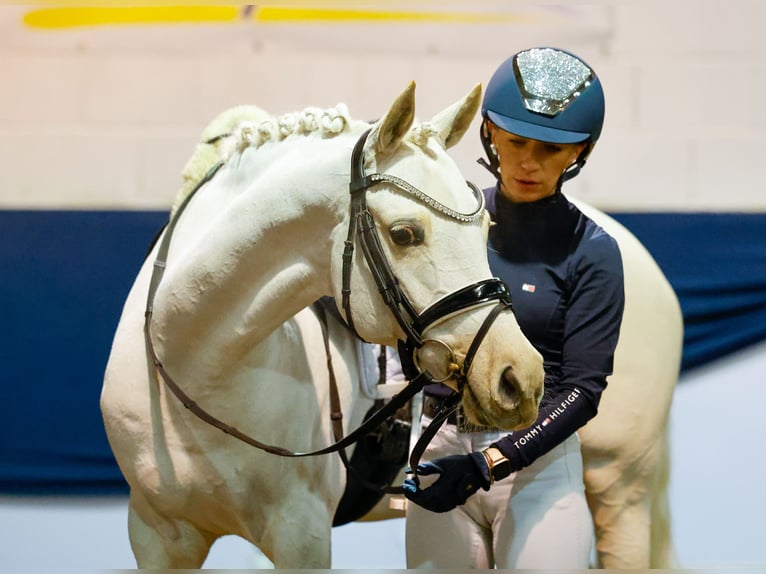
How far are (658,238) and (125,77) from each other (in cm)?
145

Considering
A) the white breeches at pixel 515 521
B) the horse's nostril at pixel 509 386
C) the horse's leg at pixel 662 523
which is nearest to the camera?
the horse's nostril at pixel 509 386

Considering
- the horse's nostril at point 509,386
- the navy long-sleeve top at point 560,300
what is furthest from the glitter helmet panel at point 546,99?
the horse's nostril at point 509,386

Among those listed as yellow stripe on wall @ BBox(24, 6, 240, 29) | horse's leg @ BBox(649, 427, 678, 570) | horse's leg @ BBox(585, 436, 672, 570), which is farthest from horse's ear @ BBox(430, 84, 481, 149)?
yellow stripe on wall @ BBox(24, 6, 240, 29)

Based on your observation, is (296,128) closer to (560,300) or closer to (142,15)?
(560,300)

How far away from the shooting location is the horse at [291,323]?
1149 mm

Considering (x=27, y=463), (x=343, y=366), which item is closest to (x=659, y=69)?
(x=343, y=366)

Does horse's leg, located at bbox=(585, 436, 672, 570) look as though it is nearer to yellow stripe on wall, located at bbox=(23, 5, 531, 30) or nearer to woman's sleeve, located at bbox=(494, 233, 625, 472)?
woman's sleeve, located at bbox=(494, 233, 625, 472)

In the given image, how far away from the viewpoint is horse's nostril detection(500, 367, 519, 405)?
1.12 metres

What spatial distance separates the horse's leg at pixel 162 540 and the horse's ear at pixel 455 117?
28.7 inches

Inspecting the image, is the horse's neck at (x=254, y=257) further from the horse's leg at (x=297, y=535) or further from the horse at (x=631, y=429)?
the horse at (x=631, y=429)

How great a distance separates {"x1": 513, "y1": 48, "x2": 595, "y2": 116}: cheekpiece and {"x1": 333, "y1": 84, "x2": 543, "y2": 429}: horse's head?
130 mm

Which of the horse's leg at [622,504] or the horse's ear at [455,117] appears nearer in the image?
the horse's ear at [455,117]

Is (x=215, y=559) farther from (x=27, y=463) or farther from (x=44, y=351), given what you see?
(x=44, y=351)

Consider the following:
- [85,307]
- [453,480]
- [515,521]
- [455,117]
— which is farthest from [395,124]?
[85,307]
